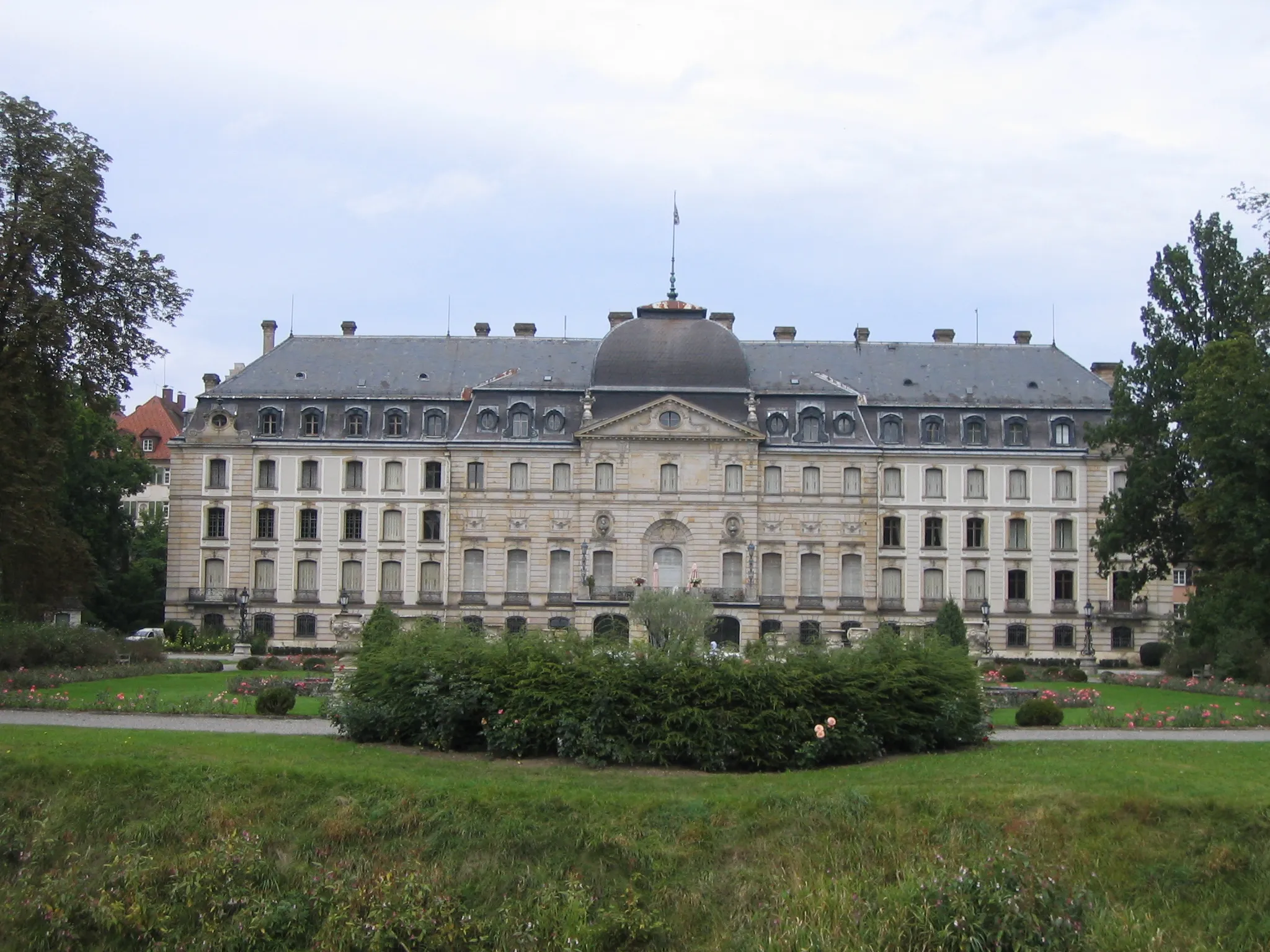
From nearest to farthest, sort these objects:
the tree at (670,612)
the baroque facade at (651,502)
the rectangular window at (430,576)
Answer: the tree at (670,612) < the baroque facade at (651,502) < the rectangular window at (430,576)

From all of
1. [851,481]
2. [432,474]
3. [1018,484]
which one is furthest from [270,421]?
[1018,484]

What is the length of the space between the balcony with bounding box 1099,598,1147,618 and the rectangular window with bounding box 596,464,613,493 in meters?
21.8

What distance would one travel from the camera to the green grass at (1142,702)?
29.4 meters

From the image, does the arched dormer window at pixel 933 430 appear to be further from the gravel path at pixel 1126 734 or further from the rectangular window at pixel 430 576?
the gravel path at pixel 1126 734

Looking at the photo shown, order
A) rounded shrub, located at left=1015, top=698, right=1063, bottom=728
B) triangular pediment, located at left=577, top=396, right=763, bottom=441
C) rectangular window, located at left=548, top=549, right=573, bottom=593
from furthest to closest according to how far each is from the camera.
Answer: rectangular window, located at left=548, top=549, right=573, bottom=593 < triangular pediment, located at left=577, top=396, right=763, bottom=441 < rounded shrub, located at left=1015, top=698, right=1063, bottom=728

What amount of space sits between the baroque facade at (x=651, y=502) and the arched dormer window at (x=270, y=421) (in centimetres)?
9

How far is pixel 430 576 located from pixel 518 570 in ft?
12.9

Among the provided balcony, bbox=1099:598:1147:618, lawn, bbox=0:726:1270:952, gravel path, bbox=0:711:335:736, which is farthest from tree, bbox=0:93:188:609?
balcony, bbox=1099:598:1147:618

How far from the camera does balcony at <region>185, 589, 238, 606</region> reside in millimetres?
62312

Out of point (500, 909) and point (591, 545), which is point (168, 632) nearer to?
point (591, 545)

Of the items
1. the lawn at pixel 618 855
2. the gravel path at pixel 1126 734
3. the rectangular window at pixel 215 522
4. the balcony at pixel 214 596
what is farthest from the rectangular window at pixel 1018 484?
the lawn at pixel 618 855

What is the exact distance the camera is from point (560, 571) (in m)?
62.5

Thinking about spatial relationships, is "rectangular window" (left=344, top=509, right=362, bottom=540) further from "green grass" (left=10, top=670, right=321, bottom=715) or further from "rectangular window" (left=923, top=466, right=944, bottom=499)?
"rectangular window" (left=923, top=466, right=944, bottom=499)

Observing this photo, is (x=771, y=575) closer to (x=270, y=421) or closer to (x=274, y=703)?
(x=270, y=421)
